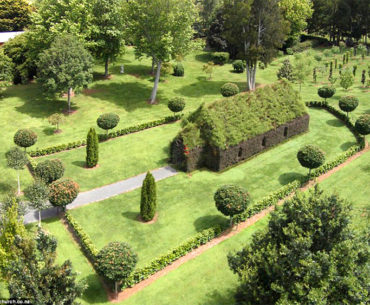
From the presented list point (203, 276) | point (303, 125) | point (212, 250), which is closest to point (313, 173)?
point (303, 125)

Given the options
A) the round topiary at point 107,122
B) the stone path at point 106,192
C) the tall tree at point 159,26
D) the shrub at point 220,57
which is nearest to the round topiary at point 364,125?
the stone path at point 106,192

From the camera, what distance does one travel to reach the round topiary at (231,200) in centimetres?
2677

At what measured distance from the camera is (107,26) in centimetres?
5512

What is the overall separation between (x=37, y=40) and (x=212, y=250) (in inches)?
1537

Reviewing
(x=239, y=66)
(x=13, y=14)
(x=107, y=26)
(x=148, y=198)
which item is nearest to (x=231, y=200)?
(x=148, y=198)

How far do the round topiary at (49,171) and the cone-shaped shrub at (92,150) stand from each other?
4225 mm

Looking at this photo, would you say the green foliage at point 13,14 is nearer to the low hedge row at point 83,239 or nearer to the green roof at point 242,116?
the green roof at point 242,116

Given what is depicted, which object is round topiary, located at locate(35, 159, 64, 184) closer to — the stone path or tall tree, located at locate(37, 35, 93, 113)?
the stone path

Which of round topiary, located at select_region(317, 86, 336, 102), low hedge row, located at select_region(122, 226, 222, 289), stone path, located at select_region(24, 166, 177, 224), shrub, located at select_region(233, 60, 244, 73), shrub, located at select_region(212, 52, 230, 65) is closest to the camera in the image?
low hedge row, located at select_region(122, 226, 222, 289)

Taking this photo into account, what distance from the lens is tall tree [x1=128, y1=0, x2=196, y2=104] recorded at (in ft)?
157

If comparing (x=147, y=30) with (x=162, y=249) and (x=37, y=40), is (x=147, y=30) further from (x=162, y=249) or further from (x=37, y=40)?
(x=162, y=249)

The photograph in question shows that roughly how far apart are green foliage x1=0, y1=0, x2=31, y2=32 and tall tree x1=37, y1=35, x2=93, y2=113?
41593 mm

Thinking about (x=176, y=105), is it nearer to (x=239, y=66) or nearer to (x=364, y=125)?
(x=364, y=125)

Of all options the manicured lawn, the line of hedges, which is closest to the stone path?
the manicured lawn
